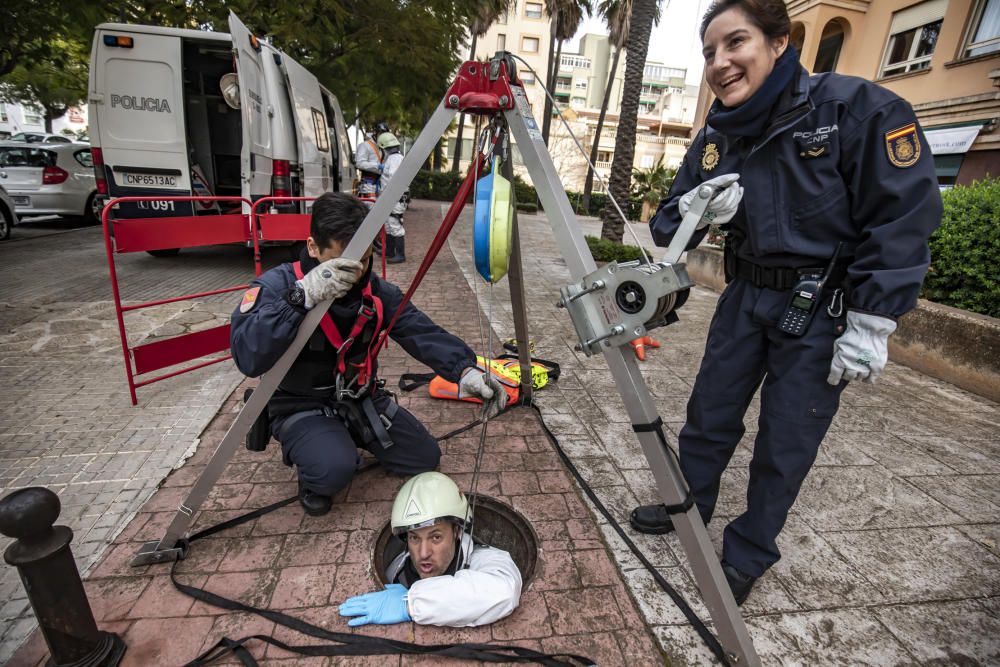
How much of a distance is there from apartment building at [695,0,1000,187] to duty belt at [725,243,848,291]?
982 cm

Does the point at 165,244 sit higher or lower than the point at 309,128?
lower

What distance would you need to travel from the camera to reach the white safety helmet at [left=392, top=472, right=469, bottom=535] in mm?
1907

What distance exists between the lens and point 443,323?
519cm

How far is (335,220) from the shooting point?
212cm

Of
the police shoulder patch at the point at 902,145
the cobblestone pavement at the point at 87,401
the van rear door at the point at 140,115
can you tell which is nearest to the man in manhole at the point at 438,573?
the cobblestone pavement at the point at 87,401

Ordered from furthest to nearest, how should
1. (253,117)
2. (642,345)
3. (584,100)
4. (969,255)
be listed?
(584,100), (253,117), (642,345), (969,255)

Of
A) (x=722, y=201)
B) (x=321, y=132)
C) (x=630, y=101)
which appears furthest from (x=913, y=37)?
(x=722, y=201)

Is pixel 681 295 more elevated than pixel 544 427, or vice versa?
pixel 681 295

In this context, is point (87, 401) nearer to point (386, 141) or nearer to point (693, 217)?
point (693, 217)

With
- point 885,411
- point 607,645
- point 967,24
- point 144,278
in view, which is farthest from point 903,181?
point 967,24

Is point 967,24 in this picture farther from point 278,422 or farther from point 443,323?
point 278,422

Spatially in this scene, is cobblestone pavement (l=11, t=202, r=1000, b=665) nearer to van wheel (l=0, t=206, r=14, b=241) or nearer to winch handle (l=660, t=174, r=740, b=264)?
winch handle (l=660, t=174, r=740, b=264)

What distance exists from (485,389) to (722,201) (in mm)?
1230

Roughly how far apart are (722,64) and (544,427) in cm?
223
